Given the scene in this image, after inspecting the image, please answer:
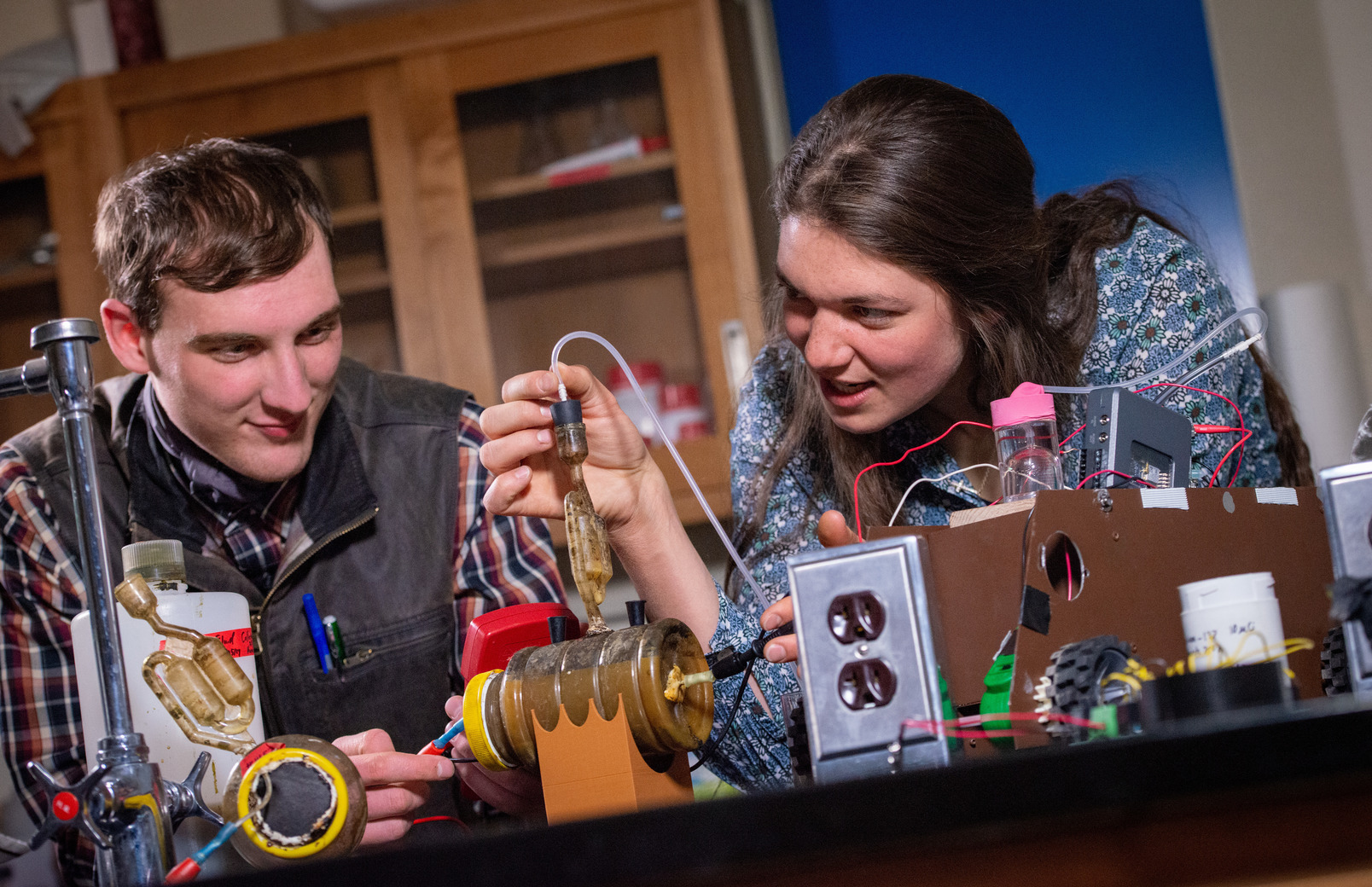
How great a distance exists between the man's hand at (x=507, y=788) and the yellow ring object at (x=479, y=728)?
0.21 ft

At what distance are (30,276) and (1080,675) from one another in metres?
2.58

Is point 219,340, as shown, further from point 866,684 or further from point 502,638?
point 866,684

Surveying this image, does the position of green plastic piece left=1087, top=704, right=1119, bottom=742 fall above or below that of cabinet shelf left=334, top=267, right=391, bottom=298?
below

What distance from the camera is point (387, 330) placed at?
2.47 meters

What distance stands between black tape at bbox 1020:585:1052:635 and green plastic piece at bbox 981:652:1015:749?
0.03 meters

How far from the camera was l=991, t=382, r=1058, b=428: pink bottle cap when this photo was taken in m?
0.89

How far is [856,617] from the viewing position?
69cm

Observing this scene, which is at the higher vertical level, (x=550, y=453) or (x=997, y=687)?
(x=550, y=453)

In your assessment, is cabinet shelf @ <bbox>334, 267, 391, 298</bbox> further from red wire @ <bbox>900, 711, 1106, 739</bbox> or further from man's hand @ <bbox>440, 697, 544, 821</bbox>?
red wire @ <bbox>900, 711, 1106, 739</bbox>

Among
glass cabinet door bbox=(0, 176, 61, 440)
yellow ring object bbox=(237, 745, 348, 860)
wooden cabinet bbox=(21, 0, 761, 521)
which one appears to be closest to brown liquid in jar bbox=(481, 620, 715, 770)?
yellow ring object bbox=(237, 745, 348, 860)

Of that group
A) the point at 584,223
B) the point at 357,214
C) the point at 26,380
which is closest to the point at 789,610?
the point at 26,380

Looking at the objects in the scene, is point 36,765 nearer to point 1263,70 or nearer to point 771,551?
point 771,551

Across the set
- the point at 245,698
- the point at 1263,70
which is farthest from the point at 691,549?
the point at 1263,70

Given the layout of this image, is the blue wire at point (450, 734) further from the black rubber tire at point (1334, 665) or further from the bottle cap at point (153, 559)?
the black rubber tire at point (1334, 665)
